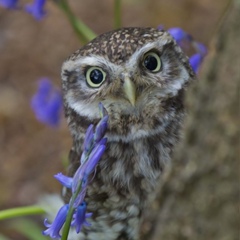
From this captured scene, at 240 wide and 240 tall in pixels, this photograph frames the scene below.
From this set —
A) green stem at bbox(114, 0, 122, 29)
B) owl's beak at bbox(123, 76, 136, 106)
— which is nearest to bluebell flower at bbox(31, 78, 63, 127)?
green stem at bbox(114, 0, 122, 29)

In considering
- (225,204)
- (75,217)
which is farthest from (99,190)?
(225,204)

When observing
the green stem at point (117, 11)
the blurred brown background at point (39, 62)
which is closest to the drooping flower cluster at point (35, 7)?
the green stem at point (117, 11)

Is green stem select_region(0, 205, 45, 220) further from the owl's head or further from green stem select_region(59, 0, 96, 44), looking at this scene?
green stem select_region(59, 0, 96, 44)

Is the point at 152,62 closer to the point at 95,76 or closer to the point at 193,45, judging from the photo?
the point at 95,76

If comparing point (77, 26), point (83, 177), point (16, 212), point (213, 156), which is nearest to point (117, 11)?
point (77, 26)

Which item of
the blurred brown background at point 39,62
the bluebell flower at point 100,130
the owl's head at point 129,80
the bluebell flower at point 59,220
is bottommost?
the bluebell flower at point 59,220

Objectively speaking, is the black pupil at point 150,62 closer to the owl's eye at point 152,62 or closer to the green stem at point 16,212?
the owl's eye at point 152,62
